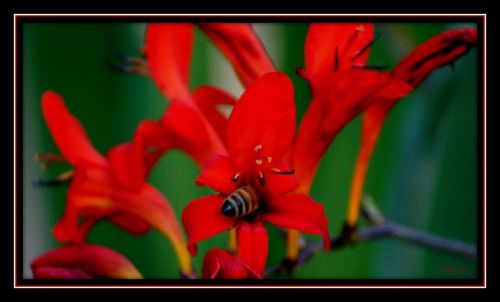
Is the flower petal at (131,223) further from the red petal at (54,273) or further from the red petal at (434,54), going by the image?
the red petal at (434,54)

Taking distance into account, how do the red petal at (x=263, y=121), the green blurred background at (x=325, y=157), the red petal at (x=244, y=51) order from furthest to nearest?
the green blurred background at (x=325, y=157)
the red petal at (x=244, y=51)
the red petal at (x=263, y=121)

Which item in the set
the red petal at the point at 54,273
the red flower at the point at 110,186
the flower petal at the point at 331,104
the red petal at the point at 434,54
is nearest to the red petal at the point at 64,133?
the red flower at the point at 110,186

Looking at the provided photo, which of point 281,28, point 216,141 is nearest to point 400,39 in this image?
point 281,28

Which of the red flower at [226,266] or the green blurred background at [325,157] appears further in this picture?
the green blurred background at [325,157]

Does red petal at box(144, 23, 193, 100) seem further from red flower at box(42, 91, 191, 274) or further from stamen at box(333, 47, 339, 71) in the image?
stamen at box(333, 47, 339, 71)

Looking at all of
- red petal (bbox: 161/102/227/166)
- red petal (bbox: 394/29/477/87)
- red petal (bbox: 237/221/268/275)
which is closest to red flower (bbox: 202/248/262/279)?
red petal (bbox: 237/221/268/275)

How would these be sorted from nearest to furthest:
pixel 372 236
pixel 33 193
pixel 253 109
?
pixel 253 109 < pixel 372 236 < pixel 33 193
